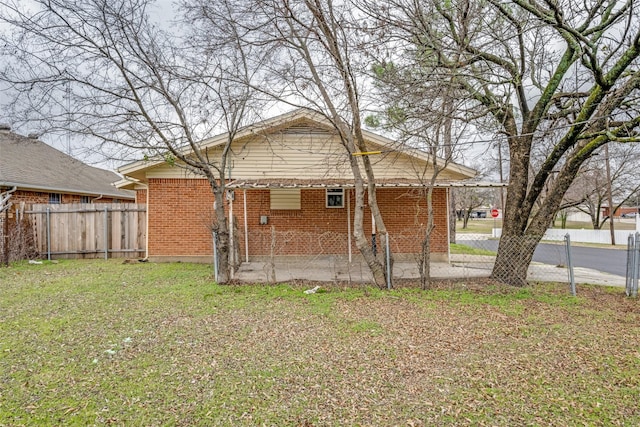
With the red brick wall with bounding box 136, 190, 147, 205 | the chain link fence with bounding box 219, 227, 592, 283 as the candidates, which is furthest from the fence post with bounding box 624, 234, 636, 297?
the red brick wall with bounding box 136, 190, 147, 205

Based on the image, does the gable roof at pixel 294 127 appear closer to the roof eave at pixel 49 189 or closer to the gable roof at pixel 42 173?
the gable roof at pixel 42 173

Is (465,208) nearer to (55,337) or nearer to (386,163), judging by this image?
(386,163)

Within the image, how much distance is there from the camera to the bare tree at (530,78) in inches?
237

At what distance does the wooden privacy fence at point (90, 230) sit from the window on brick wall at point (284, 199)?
15.4ft

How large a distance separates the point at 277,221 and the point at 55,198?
1047cm

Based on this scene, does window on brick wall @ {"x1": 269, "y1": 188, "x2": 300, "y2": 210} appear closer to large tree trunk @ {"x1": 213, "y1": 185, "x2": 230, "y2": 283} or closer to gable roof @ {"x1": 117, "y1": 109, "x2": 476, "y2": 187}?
gable roof @ {"x1": 117, "y1": 109, "x2": 476, "y2": 187}

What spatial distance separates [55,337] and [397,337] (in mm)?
4435

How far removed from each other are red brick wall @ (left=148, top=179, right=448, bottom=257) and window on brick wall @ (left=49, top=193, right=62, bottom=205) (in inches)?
268

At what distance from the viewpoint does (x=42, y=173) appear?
14.8 m

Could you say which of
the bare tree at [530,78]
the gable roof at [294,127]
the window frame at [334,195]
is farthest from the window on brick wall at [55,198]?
the bare tree at [530,78]

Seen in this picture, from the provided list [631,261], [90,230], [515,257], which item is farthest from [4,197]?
[631,261]

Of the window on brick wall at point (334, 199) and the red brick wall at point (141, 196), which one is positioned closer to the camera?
the window on brick wall at point (334, 199)

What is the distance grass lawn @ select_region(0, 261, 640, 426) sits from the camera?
298 cm

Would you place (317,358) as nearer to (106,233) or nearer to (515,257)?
(515,257)
